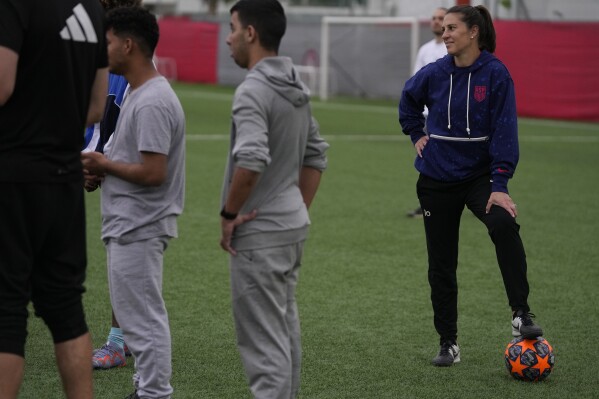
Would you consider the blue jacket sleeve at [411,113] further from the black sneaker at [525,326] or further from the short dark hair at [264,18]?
the short dark hair at [264,18]

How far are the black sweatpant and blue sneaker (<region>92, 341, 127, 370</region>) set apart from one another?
1853 mm

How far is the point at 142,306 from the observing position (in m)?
4.88

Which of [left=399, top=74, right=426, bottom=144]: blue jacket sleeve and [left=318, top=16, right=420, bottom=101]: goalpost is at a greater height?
[left=399, top=74, right=426, bottom=144]: blue jacket sleeve

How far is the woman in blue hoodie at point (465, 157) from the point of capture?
5883 mm

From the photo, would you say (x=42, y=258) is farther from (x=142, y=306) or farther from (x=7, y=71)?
(x=7, y=71)

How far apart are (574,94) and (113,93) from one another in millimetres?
19875

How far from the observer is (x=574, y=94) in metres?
24.2

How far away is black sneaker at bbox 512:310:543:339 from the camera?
5.87 metres

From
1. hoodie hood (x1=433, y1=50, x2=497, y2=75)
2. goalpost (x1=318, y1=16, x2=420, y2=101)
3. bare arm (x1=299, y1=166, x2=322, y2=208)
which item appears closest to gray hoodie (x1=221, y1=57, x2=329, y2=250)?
bare arm (x1=299, y1=166, x2=322, y2=208)

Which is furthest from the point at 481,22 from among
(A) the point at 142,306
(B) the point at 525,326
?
(A) the point at 142,306

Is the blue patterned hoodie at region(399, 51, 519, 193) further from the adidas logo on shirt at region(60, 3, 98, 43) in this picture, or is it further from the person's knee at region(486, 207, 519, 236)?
the adidas logo on shirt at region(60, 3, 98, 43)

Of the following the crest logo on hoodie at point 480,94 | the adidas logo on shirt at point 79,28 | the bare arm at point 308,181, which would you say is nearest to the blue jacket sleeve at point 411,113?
the crest logo on hoodie at point 480,94

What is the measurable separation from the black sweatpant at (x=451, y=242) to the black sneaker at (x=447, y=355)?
0.14 ft

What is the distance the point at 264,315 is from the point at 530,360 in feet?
6.73
